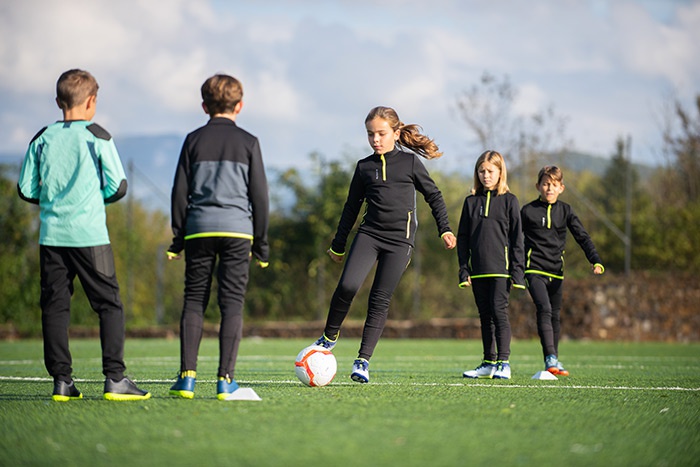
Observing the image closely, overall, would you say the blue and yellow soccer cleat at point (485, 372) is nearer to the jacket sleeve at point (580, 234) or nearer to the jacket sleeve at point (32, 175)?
the jacket sleeve at point (580, 234)

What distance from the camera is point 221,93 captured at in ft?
16.9

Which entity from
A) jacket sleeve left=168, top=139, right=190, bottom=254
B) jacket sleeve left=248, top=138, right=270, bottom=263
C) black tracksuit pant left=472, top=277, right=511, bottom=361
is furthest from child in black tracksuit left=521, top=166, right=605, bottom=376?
jacket sleeve left=168, top=139, right=190, bottom=254

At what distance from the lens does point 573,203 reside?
23734 millimetres

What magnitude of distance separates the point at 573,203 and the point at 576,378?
16710 mm

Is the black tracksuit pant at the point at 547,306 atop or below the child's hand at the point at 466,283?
below

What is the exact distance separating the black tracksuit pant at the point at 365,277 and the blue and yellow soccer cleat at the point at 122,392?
1.78 metres

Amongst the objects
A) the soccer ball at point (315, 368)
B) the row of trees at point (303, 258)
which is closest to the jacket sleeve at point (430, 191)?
the soccer ball at point (315, 368)

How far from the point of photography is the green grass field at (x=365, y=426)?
3.38 meters

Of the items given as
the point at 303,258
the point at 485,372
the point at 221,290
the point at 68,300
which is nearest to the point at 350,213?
the point at 485,372

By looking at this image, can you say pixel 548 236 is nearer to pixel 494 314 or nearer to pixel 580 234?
pixel 580 234

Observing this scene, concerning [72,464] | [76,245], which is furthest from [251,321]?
[72,464]

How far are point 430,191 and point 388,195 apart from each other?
0.39 m

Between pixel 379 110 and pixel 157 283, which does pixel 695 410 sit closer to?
pixel 379 110

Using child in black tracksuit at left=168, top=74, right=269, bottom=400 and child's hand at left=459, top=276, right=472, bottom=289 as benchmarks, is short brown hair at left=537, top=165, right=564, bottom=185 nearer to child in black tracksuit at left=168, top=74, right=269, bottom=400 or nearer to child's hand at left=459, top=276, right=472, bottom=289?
child's hand at left=459, top=276, right=472, bottom=289
